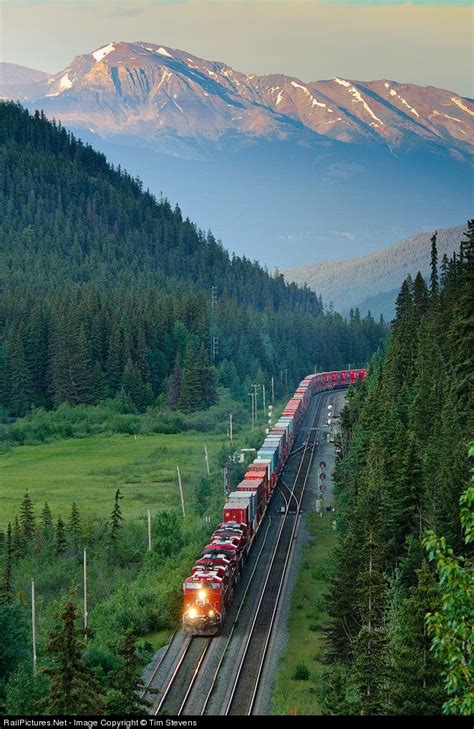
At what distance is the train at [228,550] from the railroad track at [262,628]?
172cm

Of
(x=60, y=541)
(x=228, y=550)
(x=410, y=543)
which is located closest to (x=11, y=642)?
(x=228, y=550)

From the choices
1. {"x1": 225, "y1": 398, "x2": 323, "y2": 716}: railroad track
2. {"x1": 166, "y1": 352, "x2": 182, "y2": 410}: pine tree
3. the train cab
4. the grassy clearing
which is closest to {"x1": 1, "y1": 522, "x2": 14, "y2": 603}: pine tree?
the train cab

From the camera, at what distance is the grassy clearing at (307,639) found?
1901 inches

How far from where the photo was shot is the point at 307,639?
58.3 metres

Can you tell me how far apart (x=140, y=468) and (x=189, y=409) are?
43.6 m

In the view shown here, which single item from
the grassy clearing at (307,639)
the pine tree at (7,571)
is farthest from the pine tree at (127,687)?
the pine tree at (7,571)

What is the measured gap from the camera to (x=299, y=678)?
51.6 metres

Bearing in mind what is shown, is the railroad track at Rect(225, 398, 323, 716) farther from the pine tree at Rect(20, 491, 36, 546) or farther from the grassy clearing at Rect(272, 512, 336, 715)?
the pine tree at Rect(20, 491, 36, 546)

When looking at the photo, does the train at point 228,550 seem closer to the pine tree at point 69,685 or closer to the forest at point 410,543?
the forest at point 410,543

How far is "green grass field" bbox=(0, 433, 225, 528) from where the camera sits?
324ft

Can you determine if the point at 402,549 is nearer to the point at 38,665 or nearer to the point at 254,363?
the point at 38,665

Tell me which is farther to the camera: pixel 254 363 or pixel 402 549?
pixel 254 363

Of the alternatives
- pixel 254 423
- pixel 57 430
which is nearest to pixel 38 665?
pixel 57 430

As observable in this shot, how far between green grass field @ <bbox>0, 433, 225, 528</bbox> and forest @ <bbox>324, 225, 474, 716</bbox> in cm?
1649
